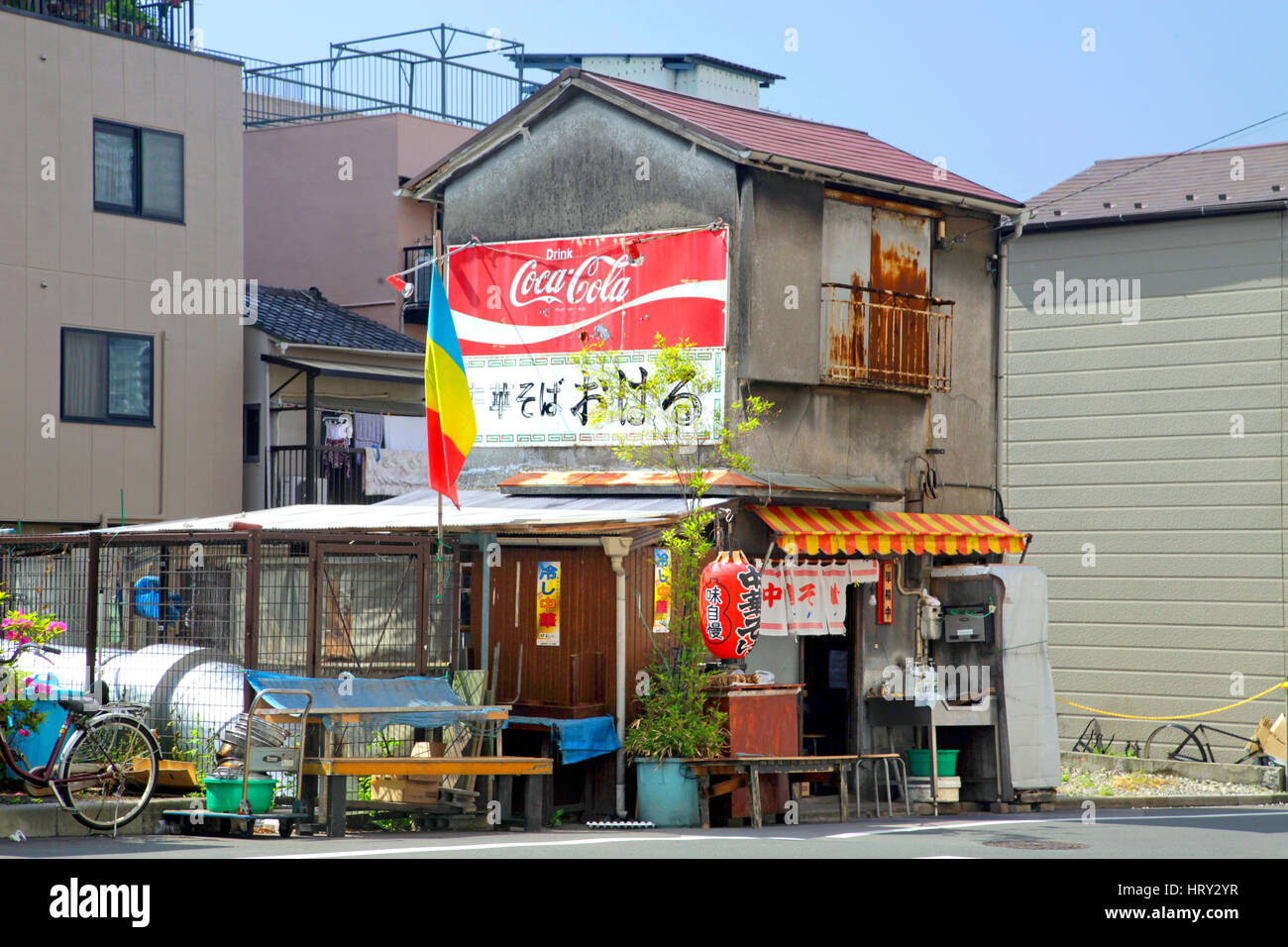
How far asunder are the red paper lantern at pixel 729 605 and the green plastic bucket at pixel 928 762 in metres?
4.33

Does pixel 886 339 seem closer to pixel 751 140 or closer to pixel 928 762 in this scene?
pixel 751 140

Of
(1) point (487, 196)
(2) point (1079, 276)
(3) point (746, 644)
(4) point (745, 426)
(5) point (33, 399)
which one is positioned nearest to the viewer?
(3) point (746, 644)

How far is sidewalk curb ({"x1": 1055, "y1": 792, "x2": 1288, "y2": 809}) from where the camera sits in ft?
67.4

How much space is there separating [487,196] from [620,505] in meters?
5.47

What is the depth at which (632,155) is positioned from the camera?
19938 millimetres

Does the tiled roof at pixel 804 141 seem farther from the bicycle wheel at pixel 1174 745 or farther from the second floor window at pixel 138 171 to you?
the second floor window at pixel 138 171

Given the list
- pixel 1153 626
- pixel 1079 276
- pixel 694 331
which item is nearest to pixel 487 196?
pixel 694 331

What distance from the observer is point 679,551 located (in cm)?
1661

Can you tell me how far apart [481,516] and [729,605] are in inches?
120

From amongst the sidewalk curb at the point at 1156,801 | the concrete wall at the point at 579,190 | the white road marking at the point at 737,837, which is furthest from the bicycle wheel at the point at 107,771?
the sidewalk curb at the point at 1156,801

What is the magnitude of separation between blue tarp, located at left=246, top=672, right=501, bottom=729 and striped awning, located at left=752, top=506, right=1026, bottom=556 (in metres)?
4.56

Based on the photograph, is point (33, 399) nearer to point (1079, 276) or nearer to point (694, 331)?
point (694, 331)

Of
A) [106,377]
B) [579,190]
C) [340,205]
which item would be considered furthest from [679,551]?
[340,205]

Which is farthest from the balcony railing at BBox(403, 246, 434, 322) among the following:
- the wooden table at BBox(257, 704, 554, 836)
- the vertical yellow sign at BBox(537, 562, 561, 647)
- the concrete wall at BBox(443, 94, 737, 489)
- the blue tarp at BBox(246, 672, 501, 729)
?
the wooden table at BBox(257, 704, 554, 836)
